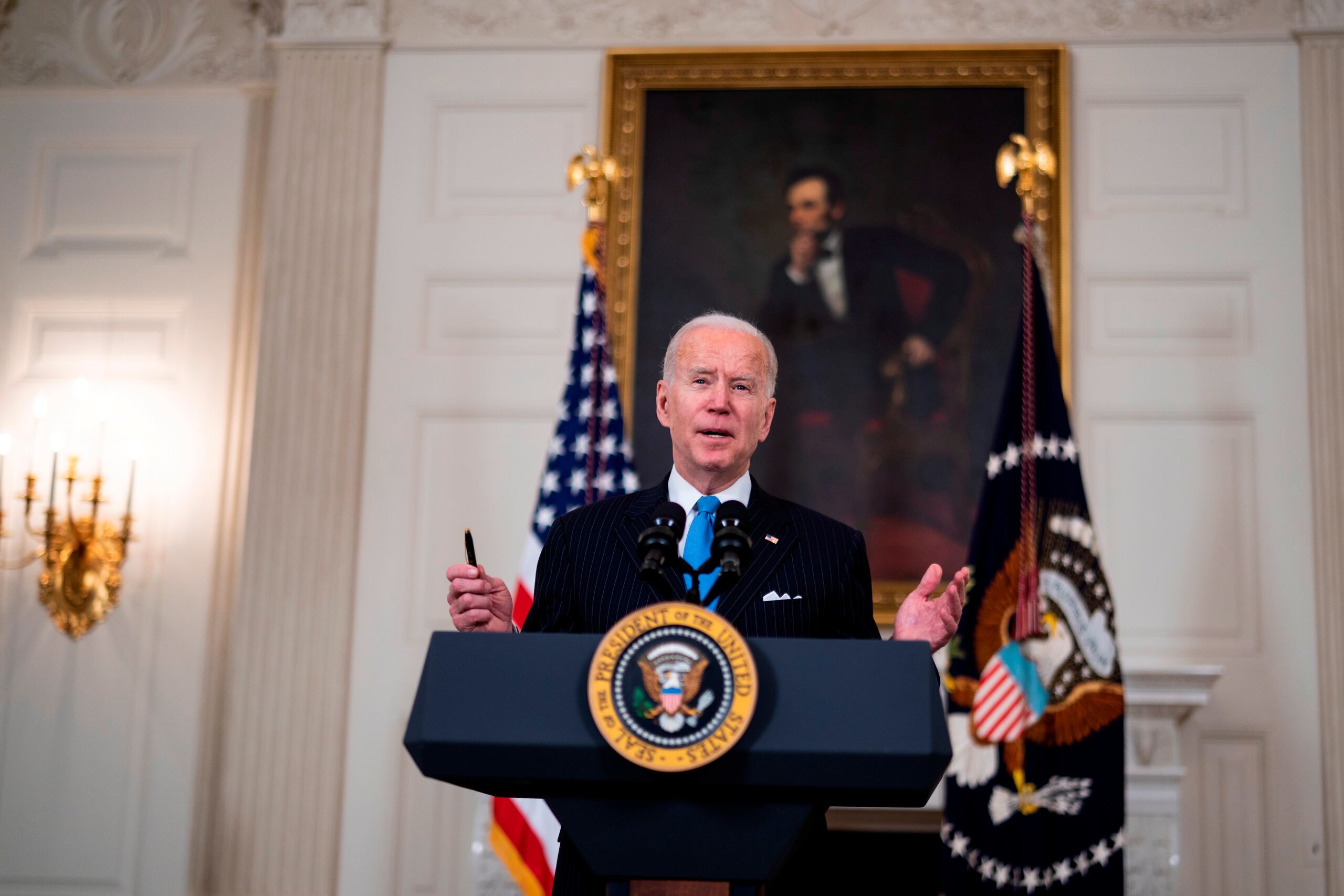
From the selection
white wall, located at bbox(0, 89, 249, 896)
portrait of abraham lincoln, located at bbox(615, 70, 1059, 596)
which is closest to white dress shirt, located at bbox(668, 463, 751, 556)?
portrait of abraham lincoln, located at bbox(615, 70, 1059, 596)

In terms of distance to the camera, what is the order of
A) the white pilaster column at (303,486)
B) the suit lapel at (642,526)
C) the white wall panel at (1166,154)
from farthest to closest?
the white wall panel at (1166,154) < the white pilaster column at (303,486) < the suit lapel at (642,526)

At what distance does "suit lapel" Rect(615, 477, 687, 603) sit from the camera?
1.98 meters

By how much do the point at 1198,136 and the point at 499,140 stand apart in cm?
298

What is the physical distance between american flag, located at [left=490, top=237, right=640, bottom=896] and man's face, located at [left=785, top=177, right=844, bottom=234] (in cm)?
104

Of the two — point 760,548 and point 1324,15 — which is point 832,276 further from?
point 760,548

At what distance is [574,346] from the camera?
4.98 meters

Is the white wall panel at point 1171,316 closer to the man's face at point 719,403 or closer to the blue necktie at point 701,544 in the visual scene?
the man's face at point 719,403

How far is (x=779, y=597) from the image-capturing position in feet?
6.65

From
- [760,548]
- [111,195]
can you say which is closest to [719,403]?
[760,548]

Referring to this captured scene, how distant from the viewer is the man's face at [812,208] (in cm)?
557

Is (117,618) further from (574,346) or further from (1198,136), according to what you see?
(1198,136)

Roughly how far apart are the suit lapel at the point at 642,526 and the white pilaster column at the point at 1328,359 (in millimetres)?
3774

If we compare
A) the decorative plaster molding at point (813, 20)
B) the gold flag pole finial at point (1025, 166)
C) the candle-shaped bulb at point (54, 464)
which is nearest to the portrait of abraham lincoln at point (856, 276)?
the decorative plaster molding at point (813, 20)

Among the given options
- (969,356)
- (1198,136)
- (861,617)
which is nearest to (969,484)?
(969,356)
